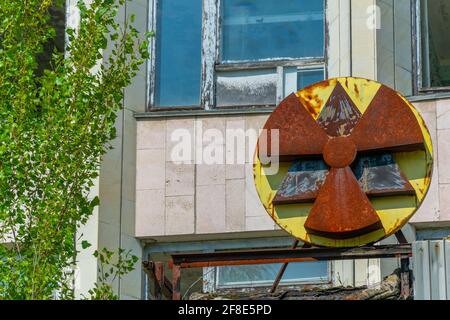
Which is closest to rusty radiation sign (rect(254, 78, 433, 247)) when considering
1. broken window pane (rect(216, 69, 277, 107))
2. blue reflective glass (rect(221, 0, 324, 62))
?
broken window pane (rect(216, 69, 277, 107))

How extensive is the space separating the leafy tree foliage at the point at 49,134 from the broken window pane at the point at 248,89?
99.0 inches

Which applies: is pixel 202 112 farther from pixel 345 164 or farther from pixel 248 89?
pixel 345 164

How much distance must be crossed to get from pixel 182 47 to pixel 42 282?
5.37 metres

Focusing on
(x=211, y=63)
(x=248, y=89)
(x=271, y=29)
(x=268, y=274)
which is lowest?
(x=268, y=274)

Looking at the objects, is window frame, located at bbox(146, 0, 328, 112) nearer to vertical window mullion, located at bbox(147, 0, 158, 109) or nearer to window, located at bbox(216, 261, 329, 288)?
vertical window mullion, located at bbox(147, 0, 158, 109)

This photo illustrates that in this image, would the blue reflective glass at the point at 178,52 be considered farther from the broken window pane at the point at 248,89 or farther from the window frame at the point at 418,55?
the window frame at the point at 418,55

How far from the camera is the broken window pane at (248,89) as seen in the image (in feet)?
65.1

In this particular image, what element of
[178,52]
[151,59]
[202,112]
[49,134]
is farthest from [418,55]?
[49,134]

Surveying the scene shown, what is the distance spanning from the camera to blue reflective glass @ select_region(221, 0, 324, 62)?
2000 cm

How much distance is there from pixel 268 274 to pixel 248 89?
2342mm

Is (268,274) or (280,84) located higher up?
(280,84)

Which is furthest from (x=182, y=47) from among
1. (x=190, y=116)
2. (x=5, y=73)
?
(x=5, y=73)

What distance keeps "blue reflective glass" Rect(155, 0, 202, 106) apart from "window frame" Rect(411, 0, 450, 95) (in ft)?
8.81

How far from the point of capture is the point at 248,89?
19922mm
